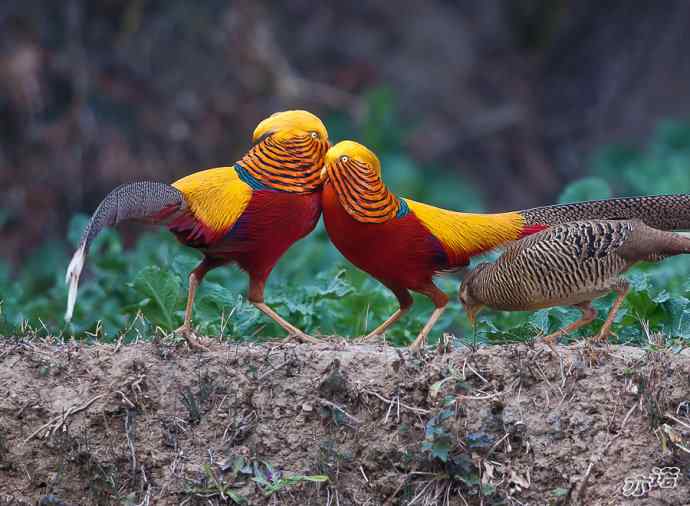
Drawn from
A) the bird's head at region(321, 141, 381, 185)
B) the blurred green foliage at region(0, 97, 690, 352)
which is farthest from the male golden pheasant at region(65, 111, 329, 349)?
the blurred green foliage at region(0, 97, 690, 352)

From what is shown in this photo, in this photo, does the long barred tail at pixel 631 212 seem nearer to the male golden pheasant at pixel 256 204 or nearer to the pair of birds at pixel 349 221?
the pair of birds at pixel 349 221

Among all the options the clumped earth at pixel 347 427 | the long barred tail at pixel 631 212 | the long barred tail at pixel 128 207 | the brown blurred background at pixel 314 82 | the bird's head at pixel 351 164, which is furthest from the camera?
the brown blurred background at pixel 314 82

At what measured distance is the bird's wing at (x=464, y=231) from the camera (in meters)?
5.59

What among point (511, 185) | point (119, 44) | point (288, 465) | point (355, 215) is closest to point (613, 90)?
point (511, 185)

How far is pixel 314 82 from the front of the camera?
12414mm

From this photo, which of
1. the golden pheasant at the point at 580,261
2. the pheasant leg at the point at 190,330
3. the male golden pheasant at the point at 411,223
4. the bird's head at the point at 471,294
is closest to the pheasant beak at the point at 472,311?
the bird's head at the point at 471,294

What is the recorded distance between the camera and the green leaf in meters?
6.08

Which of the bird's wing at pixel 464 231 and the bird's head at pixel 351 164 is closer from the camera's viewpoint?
the bird's head at pixel 351 164

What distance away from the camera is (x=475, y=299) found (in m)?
5.66

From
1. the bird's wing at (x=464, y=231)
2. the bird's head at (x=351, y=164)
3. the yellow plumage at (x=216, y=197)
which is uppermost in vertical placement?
the bird's head at (x=351, y=164)

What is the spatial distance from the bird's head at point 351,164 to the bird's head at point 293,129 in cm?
16

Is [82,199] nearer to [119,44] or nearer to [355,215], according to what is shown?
[119,44]

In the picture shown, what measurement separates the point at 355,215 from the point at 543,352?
1.14 m

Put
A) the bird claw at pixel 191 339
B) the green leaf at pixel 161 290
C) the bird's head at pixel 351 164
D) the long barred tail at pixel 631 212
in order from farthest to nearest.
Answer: the green leaf at pixel 161 290 → the long barred tail at pixel 631 212 → the bird's head at pixel 351 164 → the bird claw at pixel 191 339
